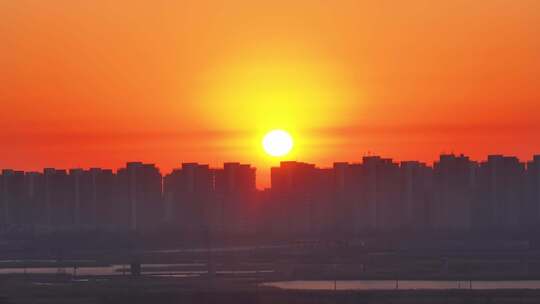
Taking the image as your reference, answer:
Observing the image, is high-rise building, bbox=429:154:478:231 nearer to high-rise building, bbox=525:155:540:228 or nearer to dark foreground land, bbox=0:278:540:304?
high-rise building, bbox=525:155:540:228

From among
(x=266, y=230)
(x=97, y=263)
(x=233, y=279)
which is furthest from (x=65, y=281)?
(x=266, y=230)

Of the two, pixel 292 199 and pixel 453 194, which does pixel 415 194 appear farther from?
pixel 292 199

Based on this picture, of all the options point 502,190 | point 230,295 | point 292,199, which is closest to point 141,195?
point 292,199

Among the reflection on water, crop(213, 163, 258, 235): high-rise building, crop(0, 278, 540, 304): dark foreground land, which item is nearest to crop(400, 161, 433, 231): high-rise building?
crop(213, 163, 258, 235): high-rise building

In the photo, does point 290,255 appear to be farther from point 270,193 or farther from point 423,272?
point 270,193

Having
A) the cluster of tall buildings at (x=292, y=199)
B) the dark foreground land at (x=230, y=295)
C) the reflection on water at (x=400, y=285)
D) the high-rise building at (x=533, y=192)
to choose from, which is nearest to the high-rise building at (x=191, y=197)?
the cluster of tall buildings at (x=292, y=199)

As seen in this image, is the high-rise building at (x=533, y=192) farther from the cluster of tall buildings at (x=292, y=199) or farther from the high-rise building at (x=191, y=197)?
the high-rise building at (x=191, y=197)
